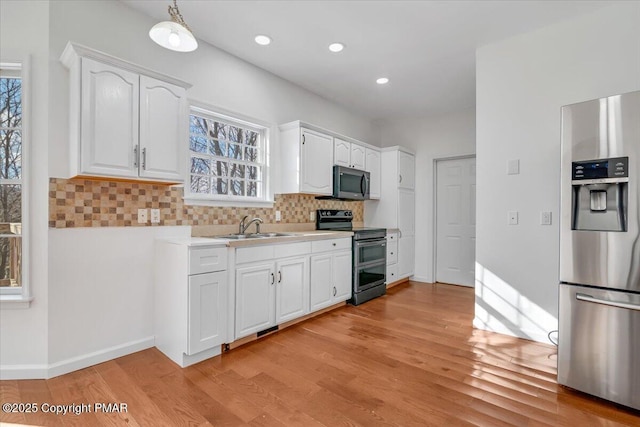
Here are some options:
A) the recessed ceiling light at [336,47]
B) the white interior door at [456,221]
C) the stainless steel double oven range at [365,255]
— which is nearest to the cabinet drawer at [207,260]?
the stainless steel double oven range at [365,255]

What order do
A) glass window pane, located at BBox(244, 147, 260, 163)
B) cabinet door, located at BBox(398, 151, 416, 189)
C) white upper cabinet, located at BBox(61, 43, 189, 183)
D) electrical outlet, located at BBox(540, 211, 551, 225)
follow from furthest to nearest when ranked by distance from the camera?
cabinet door, located at BBox(398, 151, 416, 189)
glass window pane, located at BBox(244, 147, 260, 163)
electrical outlet, located at BBox(540, 211, 551, 225)
white upper cabinet, located at BBox(61, 43, 189, 183)

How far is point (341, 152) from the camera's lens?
432 cm

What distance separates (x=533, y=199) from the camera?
111 inches

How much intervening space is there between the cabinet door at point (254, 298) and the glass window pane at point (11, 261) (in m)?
1.51

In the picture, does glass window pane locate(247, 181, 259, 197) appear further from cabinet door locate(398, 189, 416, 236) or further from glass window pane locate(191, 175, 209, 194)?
cabinet door locate(398, 189, 416, 236)

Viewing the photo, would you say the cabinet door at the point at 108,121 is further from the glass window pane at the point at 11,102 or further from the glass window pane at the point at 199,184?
the glass window pane at the point at 199,184

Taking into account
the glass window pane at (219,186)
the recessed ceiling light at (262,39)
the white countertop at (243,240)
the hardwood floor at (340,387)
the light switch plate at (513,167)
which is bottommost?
the hardwood floor at (340,387)

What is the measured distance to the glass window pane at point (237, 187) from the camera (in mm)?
3431

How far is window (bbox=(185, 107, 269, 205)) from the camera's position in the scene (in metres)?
3.08

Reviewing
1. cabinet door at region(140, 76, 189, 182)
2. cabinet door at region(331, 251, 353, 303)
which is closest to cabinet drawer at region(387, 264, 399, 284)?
cabinet door at region(331, 251, 353, 303)

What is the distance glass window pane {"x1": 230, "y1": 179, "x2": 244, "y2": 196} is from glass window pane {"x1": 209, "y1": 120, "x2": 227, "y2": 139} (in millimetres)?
484

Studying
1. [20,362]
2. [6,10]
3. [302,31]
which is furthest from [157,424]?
[302,31]

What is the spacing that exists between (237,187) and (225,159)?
13.1 inches

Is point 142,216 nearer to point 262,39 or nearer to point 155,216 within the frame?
point 155,216
